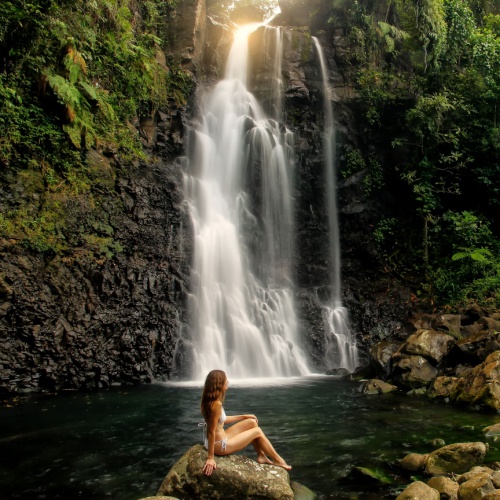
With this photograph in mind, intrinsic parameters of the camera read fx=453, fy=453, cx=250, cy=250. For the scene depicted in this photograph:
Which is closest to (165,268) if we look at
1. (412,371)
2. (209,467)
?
(412,371)

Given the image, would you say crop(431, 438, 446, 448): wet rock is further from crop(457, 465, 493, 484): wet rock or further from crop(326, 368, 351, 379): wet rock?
crop(326, 368, 351, 379): wet rock

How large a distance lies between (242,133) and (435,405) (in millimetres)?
13446

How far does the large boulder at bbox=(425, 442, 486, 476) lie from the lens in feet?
17.7

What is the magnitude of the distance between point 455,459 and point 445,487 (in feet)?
3.05

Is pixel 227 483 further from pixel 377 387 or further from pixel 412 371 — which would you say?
pixel 412 371

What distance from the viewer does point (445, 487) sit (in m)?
4.66

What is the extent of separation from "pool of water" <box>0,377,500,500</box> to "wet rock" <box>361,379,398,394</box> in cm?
33

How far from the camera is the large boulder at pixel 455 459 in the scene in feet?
17.7

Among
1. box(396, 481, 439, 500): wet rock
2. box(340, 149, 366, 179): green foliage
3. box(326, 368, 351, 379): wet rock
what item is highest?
box(340, 149, 366, 179): green foliage

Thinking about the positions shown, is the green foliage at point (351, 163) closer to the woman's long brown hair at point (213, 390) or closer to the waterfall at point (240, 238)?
the waterfall at point (240, 238)

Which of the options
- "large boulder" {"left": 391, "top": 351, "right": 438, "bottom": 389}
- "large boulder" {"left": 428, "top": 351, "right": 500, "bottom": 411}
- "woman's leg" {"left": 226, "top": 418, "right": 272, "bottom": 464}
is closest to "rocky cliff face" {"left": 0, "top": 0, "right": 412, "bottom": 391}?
"large boulder" {"left": 391, "top": 351, "right": 438, "bottom": 389}

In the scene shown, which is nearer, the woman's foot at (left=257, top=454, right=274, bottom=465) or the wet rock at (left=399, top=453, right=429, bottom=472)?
the woman's foot at (left=257, top=454, right=274, bottom=465)

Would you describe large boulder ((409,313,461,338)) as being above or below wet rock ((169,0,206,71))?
below

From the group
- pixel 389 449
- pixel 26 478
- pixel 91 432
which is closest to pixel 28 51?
pixel 91 432
